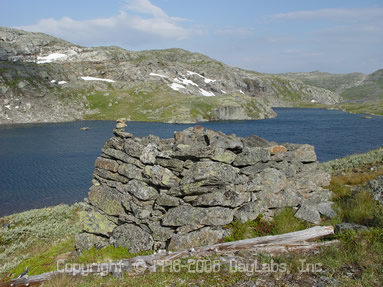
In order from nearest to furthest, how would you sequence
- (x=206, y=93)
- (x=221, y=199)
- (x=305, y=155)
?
(x=221, y=199), (x=305, y=155), (x=206, y=93)

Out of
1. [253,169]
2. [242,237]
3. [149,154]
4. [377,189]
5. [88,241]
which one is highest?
[149,154]

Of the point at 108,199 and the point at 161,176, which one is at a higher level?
the point at 161,176

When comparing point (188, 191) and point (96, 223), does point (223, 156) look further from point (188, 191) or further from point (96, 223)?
point (96, 223)

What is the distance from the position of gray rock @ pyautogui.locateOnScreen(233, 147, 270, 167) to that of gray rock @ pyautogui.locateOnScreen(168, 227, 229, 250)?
4.14 meters

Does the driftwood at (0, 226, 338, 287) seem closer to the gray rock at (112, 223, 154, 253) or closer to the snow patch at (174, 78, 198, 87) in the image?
the gray rock at (112, 223, 154, 253)

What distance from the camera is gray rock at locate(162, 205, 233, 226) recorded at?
539 inches

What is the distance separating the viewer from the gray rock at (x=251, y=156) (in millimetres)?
15466

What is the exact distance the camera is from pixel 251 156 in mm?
15570

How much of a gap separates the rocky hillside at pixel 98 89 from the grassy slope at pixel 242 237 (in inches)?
3806

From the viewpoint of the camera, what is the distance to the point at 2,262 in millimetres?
17844

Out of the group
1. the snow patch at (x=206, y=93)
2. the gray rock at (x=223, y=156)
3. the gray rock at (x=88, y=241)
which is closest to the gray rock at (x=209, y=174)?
the gray rock at (x=223, y=156)

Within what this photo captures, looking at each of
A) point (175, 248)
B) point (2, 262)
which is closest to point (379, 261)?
point (175, 248)

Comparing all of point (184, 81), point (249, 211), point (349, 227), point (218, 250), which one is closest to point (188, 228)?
point (218, 250)

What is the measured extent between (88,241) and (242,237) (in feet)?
30.5
